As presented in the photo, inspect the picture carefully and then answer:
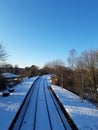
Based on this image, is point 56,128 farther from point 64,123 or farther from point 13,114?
point 13,114

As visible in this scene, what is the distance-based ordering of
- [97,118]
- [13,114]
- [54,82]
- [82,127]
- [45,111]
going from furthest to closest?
[54,82] → [45,111] → [13,114] → [97,118] → [82,127]

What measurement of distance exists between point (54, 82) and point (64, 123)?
4113 centimetres

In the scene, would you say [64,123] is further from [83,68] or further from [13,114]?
[83,68]

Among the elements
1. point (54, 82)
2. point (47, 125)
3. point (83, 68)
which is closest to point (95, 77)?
point (83, 68)

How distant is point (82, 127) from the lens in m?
15.0

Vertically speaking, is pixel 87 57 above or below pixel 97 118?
above

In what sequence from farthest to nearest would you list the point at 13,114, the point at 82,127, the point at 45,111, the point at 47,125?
1. the point at 45,111
2. the point at 13,114
3. the point at 47,125
4. the point at 82,127

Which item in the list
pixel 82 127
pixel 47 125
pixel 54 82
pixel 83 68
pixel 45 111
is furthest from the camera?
pixel 54 82

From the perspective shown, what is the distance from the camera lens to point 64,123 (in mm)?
17094

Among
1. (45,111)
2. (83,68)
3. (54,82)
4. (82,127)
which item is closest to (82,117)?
(82,127)

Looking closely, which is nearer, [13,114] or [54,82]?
[13,114]

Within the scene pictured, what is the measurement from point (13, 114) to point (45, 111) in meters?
3.78

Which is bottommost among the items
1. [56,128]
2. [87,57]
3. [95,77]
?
[56,128]

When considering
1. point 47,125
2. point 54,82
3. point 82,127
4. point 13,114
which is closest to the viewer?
point 82,127
